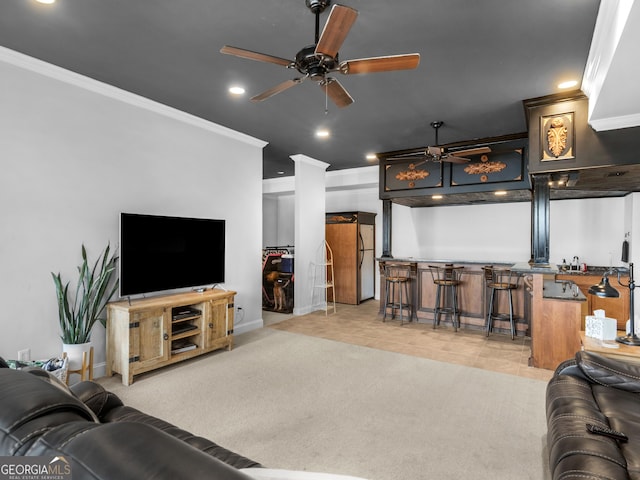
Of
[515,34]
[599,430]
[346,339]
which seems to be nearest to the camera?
[599,430]

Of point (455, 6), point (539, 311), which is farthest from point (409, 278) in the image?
point (455, 6)

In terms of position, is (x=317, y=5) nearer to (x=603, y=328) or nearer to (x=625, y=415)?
(x=625, y=415)

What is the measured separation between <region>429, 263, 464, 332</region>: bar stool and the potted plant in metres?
4.40

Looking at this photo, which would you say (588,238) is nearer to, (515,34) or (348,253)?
(348,253)

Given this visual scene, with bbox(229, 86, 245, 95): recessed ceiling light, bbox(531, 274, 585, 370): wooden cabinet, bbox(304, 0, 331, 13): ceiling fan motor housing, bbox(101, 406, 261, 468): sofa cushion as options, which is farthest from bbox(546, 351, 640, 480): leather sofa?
bbox(229, 86, 245, 95): recessed ceiling light

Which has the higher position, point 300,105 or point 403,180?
point 300,105

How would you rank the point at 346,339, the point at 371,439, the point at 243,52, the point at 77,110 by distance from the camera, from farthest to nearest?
the point at 346,339 → the point at 77,110 → the point at 371,439 → the point at 243,52

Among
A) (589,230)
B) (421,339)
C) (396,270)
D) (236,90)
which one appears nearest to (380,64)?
(236,90)

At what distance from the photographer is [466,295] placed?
221 inches

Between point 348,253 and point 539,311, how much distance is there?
4130mm

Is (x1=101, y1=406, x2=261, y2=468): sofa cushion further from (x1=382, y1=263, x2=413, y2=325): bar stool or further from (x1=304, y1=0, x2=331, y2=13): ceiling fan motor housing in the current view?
(x1=382, y1=263, x2=413, y2=325): bar stool

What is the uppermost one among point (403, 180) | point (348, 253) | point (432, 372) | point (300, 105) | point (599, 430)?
point (300, 105)

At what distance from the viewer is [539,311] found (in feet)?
12.6

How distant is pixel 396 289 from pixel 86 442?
5.97m
